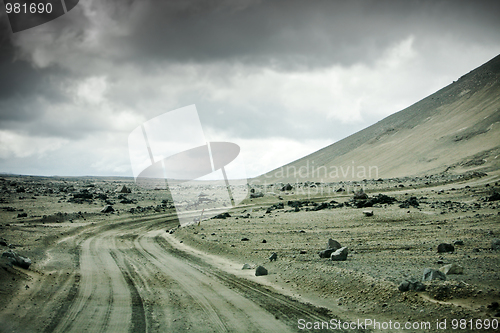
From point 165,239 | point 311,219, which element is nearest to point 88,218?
point 165,239

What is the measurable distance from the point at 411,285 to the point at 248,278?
172 inches

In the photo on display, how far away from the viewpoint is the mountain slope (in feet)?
190

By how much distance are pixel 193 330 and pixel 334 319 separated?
9.00 feet

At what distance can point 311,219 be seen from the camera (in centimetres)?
1916

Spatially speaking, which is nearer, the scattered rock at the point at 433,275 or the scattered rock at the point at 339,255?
the scattered rock at the point at 433,275

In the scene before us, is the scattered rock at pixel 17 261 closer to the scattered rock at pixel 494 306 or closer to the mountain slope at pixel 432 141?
the scattered rock at pixel 494 306

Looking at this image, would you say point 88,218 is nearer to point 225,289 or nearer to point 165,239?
point 165,239

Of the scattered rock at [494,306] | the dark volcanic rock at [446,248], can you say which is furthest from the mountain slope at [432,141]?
the scattered rock at [494,306]

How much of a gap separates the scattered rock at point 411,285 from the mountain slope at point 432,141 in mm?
45321

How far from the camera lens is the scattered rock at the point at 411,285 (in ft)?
21.2

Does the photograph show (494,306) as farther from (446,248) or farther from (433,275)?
(446,248)

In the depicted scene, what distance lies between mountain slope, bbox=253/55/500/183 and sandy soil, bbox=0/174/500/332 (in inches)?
1565

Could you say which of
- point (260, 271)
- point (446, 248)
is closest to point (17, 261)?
point (260, 271)

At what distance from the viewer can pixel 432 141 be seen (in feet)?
243
